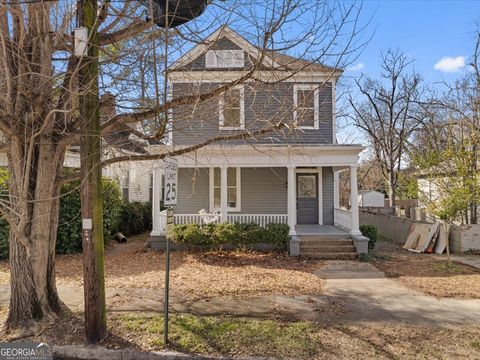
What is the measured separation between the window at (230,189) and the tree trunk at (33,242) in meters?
8.86

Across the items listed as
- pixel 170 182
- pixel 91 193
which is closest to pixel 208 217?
pixel 170 182

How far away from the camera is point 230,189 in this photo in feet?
46.8

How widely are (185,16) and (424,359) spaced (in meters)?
5.25

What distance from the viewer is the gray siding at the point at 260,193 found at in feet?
46.4

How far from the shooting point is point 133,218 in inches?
665

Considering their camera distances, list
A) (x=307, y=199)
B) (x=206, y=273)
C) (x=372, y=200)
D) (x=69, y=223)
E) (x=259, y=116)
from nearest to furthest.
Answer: (x=259, y=116) → (x=206, y=273) → (x=69, y=223) → (x=307, y=199) → (x=372, y=200)

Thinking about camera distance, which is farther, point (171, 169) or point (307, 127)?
point (307, 127)

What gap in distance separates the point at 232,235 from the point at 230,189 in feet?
11.1

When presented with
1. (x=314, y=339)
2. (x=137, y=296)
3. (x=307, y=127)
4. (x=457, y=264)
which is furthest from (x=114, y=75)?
(x=457, y=264)

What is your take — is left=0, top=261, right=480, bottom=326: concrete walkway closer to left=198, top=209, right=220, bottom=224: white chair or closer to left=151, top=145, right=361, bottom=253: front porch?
left=198, top=209, right=220, bottom=224: white chair

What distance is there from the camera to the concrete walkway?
18.7 feet

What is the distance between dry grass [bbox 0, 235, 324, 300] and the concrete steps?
1.96ft

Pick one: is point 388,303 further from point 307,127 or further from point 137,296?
point 307,127
